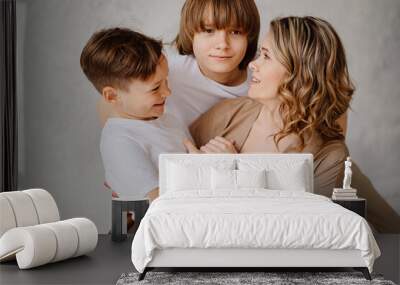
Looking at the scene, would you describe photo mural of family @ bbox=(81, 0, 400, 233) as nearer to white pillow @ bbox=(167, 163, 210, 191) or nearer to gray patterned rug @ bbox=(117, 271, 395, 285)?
white pillow @ bbox=(167, 163, 210, 191)

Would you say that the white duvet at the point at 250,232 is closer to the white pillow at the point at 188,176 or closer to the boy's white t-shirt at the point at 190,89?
the white pillow at the point at 188,176

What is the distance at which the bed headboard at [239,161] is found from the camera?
7.07 metres

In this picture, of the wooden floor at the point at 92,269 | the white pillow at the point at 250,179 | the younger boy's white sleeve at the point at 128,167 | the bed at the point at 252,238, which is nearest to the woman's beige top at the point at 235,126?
the younger boy's white sleeve at the point at 128,167

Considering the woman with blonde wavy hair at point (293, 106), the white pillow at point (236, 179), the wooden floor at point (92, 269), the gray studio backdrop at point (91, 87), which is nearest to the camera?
the wooden floor at point (92, 269)

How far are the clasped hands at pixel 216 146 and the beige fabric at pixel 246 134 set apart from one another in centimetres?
4

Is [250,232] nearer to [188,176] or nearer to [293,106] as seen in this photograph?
[188,176]

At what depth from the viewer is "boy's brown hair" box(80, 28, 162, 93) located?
7.34 m

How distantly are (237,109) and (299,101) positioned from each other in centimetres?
67

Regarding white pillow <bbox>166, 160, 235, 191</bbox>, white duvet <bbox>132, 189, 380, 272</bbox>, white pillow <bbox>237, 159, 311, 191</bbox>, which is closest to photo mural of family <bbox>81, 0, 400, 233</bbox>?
white pillow <bbox>237, 159, 311, 191</bbox>

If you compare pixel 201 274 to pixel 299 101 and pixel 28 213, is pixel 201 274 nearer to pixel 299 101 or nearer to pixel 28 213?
pixel 28 213

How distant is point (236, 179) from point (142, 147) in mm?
1245

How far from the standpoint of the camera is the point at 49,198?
6262 mm

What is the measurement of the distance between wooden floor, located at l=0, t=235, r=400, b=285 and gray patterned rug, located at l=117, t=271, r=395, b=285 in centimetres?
19

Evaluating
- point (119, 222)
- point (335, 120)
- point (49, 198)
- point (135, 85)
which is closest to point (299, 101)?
point (335, 120)
